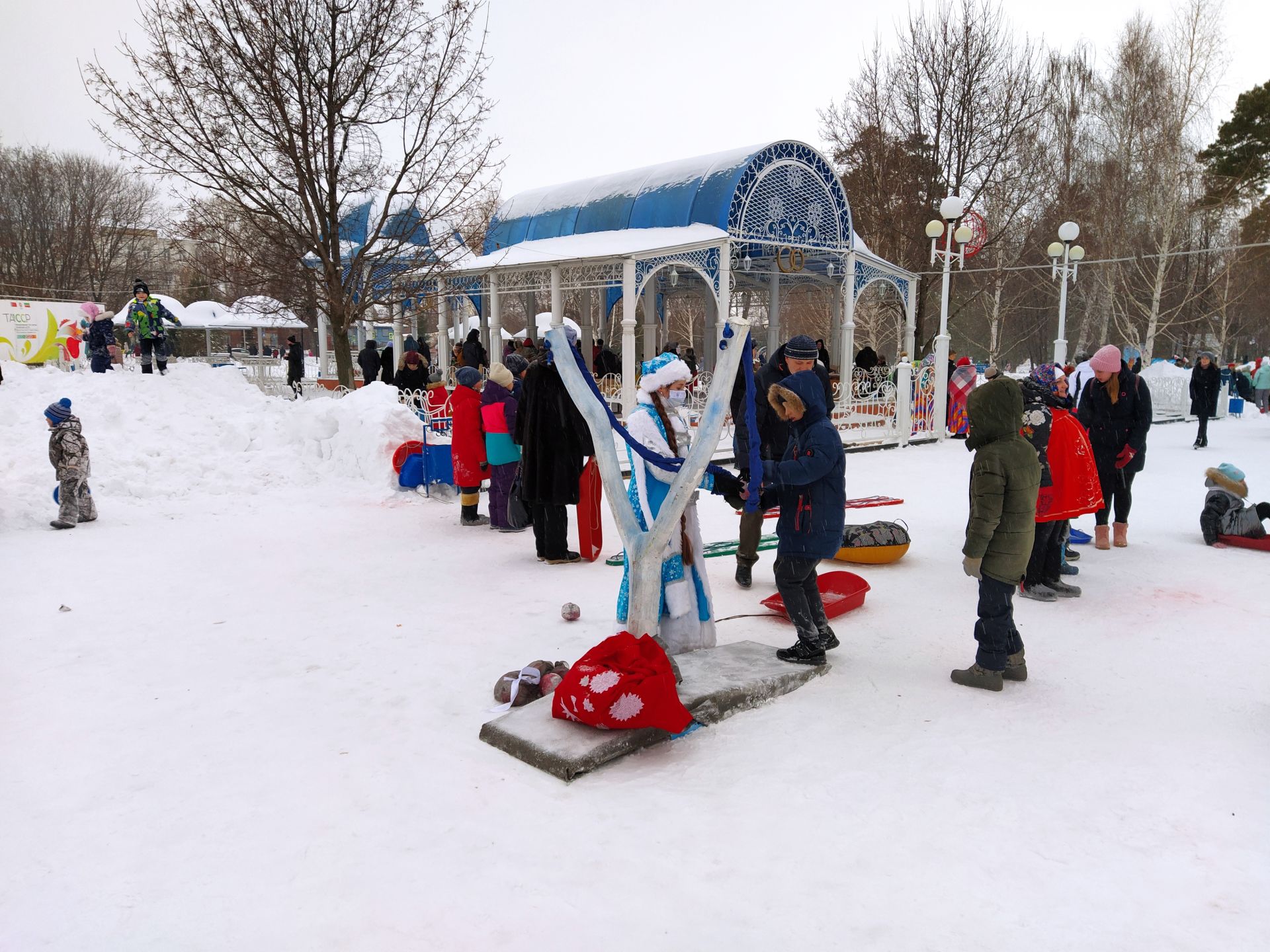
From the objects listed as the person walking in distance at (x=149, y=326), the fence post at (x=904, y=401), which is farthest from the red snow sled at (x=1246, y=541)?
the person walking in distance at (x=149, y=326)

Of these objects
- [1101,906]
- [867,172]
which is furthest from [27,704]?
[867,172]

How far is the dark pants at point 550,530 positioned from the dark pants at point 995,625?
331 cm

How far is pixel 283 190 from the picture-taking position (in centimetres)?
1316

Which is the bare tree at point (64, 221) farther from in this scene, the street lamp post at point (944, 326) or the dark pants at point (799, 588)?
the dark pants at point (799, 588)

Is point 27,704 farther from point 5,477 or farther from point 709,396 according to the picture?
point 5,477

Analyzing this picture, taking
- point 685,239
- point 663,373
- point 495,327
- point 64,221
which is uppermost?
point 64,221

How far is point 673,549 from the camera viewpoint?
4.20 m

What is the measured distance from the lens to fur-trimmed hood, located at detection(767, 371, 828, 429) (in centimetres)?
408

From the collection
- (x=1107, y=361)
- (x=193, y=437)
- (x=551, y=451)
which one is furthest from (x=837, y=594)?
(x=193, y=437)

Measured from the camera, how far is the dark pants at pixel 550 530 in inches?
257

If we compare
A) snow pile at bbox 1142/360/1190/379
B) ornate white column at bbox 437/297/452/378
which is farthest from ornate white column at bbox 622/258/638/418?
snow pile at bbox 1142/360/1190/379

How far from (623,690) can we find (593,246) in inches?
480

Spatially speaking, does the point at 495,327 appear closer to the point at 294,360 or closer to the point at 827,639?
the point at 294,360

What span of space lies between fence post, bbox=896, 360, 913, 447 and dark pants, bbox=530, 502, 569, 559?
888cm
